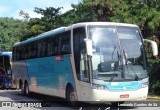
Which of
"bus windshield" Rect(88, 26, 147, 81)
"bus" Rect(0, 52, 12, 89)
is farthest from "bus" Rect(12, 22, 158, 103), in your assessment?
"bus" Rect(0, 52, 12, 89)

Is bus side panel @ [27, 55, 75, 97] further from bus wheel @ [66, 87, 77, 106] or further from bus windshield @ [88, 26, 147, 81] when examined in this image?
bus windshield @ [88, 26, 147, 81]

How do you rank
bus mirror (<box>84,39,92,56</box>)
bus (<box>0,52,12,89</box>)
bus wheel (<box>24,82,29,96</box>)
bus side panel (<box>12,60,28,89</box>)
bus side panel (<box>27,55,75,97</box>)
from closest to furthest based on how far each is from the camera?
bus mirror (<box>84,39,92,56</box>) < bus side panel (<box>27,55,75,97</box>) < bus wheel (<box>24,82,29,96</box>) < bus side panel (<box>12,60,28,89</box>) < bus (<box>0,52,12,89</box>)

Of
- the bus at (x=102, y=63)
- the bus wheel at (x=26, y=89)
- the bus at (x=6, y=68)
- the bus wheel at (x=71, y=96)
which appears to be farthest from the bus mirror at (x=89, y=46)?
the bus at (x=6, y=68)

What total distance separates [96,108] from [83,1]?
35.6 feet

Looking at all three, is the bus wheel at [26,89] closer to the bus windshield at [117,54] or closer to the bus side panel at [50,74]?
the bus side panel at [50,74]

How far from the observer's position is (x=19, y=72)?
78.4ft

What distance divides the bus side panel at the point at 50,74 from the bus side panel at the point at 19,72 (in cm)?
131

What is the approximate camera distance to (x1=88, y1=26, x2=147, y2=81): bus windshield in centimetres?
1278

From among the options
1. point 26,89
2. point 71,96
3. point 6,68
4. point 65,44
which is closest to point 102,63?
point 71,96

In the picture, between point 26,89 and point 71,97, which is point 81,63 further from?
point 26,89

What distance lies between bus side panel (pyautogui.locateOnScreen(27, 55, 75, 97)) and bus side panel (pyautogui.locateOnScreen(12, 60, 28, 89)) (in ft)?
4.30

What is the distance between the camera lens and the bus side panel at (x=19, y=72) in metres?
22.3

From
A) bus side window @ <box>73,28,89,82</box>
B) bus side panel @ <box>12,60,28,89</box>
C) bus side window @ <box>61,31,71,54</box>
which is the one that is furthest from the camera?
bus side panel @ <box>12,60,28,89</box>

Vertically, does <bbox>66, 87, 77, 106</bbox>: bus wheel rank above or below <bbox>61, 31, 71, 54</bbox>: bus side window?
below
